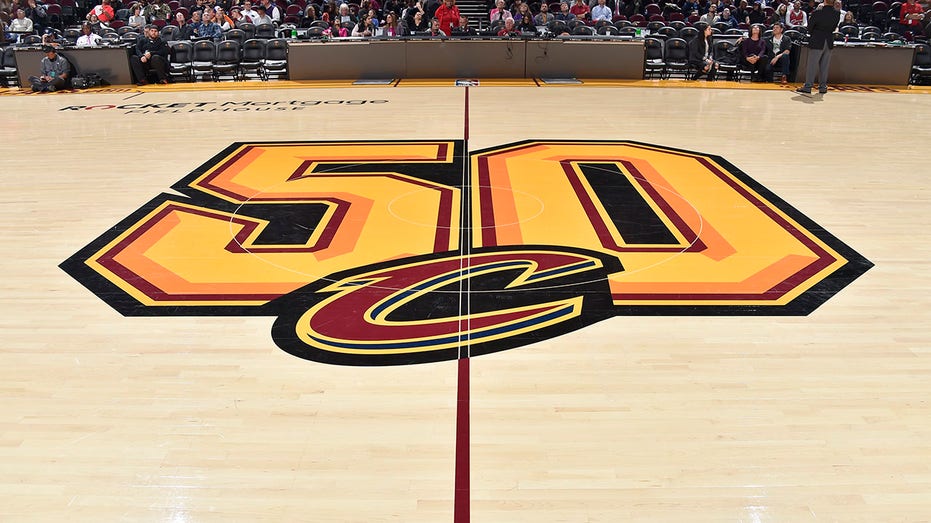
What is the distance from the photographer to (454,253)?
5.74 m

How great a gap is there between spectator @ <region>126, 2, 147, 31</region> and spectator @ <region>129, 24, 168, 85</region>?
1.88 meters

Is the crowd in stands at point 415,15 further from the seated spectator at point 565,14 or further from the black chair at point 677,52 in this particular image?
the black chair at point 677,52

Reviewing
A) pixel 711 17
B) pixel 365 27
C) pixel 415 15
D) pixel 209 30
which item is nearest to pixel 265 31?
pixel 209 30

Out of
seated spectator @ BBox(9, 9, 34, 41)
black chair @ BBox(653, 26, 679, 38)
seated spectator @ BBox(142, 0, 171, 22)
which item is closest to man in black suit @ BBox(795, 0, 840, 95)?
black chair @ BBox(653, 26, 679, 38)

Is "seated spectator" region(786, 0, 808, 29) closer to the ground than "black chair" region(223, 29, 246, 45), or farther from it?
farther from it

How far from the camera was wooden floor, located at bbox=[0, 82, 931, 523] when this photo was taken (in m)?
3.07

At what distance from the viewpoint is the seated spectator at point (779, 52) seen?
14.1 metres

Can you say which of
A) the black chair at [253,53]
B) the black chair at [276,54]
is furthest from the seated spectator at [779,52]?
the black chair at [253,53]

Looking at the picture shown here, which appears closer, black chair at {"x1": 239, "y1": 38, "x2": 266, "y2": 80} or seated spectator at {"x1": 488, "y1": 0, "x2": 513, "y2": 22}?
black chair at {"x1": 239, "y1": 38, "x2": 266, "y2": 80}

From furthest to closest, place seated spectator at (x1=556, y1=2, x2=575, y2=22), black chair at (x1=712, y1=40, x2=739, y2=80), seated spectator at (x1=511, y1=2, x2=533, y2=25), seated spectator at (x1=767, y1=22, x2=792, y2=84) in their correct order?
1. seated spectator at (x1=556, y1=2, x2=575, y2=22)
2. seated spectator at (x1=511, y1=2, x2=533, y2=25)
3. black chair at (x1=712, y1=40, x2=739, y2=80)
4. seated spectator at (x1=767, y1=22, x2=792, y2=84)

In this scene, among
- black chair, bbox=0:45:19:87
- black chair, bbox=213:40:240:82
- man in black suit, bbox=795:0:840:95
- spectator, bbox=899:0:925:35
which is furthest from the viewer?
spectator, bbox=899:0:925:35

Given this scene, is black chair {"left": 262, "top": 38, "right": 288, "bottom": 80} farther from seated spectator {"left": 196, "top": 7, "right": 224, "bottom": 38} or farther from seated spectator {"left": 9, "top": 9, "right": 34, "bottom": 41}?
seated spectator {"left": 9, "top": 9, "right": 34, "bottom": 41}

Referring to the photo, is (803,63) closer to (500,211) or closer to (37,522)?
(500,211)

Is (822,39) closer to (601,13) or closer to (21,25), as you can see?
(601,13)
